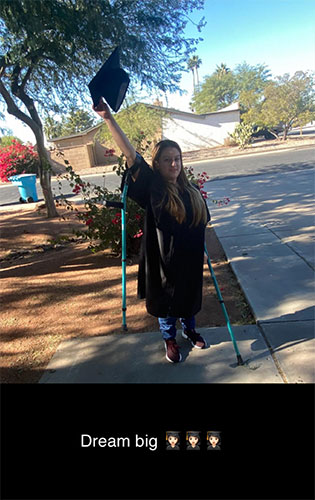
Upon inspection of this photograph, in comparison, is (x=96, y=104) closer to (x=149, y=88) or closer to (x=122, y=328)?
(x=122, y=328)

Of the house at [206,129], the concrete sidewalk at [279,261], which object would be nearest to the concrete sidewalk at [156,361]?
the concrete sidewalk at [279,261]

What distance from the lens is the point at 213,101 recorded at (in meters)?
58.6

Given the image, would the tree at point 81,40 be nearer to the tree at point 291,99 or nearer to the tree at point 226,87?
the tree at point 291,99

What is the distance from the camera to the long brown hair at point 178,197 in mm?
2420

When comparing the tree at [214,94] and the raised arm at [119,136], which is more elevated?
the tree at [214,94]

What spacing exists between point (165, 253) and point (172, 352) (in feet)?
2.81

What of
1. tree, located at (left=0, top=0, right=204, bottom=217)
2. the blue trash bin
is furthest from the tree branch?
the blue trash bin

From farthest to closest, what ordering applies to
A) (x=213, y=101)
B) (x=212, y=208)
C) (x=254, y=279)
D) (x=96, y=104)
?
(x=213, y=101)
(x=212, y=208)
(x=254, y=279)
(x=96, y=104)

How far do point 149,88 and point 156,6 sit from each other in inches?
64.5

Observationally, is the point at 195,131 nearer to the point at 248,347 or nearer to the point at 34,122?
the point at 34,122

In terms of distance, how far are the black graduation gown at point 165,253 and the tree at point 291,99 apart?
2724cm

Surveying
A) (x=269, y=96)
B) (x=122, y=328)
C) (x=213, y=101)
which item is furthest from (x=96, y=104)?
(x=213, y=101)

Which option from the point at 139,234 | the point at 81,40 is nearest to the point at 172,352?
the point at 139,234

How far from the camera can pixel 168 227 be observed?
2480 millimetres
